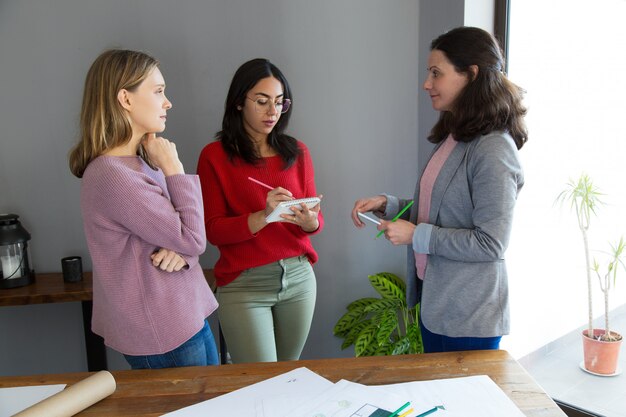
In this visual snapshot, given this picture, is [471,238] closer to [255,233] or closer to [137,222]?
[255,233]

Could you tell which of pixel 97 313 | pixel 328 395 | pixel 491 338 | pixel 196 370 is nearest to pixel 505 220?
pixel 491 338

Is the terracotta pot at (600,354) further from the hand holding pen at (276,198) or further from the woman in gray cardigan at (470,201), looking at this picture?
the hand holding pen at (276,198)

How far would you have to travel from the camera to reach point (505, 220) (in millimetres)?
1360

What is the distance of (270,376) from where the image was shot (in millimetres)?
1106

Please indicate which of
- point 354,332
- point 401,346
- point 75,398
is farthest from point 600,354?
point 75,398

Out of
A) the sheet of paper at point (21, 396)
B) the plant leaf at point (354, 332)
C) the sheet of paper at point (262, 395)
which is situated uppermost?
the sheet of paper at point (262, 395)

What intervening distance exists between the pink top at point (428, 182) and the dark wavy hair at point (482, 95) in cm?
9

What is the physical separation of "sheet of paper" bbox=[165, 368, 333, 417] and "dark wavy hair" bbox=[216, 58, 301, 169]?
100 centimetres

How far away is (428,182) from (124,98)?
3.12 feet

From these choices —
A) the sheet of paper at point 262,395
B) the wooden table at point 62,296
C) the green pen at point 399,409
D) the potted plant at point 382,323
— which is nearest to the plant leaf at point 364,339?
the potted plant at point 382,323

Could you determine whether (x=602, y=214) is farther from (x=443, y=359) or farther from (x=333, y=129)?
(x=443, y=359)

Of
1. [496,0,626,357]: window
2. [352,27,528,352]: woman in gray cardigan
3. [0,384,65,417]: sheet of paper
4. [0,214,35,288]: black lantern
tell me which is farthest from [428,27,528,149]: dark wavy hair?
[0,214,35,288]: black lantern

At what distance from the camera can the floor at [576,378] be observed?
2.41 m

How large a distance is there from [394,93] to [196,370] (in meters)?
1.91
